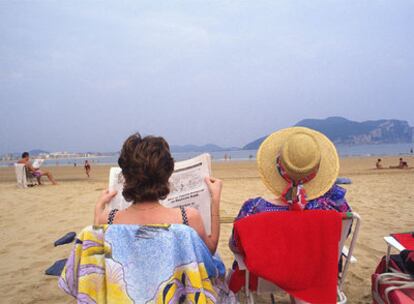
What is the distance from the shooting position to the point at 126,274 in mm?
1319

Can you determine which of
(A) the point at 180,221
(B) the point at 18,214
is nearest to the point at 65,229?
(B) the point at 18,214

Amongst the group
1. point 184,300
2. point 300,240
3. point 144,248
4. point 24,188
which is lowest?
point 24,188

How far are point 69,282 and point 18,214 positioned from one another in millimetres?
5681

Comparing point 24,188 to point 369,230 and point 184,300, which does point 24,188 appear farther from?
point 184,300

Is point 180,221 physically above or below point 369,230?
above

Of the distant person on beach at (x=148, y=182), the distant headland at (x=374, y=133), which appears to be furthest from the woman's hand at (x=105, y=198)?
the distant headland at (x=374, y=133)

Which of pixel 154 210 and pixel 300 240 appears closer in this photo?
pixel 154 210

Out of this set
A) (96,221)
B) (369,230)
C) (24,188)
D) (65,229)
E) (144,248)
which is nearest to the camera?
(144,248)

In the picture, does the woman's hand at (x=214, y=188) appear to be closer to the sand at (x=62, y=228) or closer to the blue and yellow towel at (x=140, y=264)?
the blue and yellow towel at (x=140, y=264)

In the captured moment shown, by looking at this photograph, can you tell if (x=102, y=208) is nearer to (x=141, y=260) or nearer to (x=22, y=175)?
(x=141, y=260)

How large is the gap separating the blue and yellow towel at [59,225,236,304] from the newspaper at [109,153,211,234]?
532 mm

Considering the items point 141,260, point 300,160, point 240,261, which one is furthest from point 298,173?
point 141,260

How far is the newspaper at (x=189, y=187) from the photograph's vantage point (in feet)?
6.39

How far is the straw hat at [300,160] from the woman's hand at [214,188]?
400 mm
